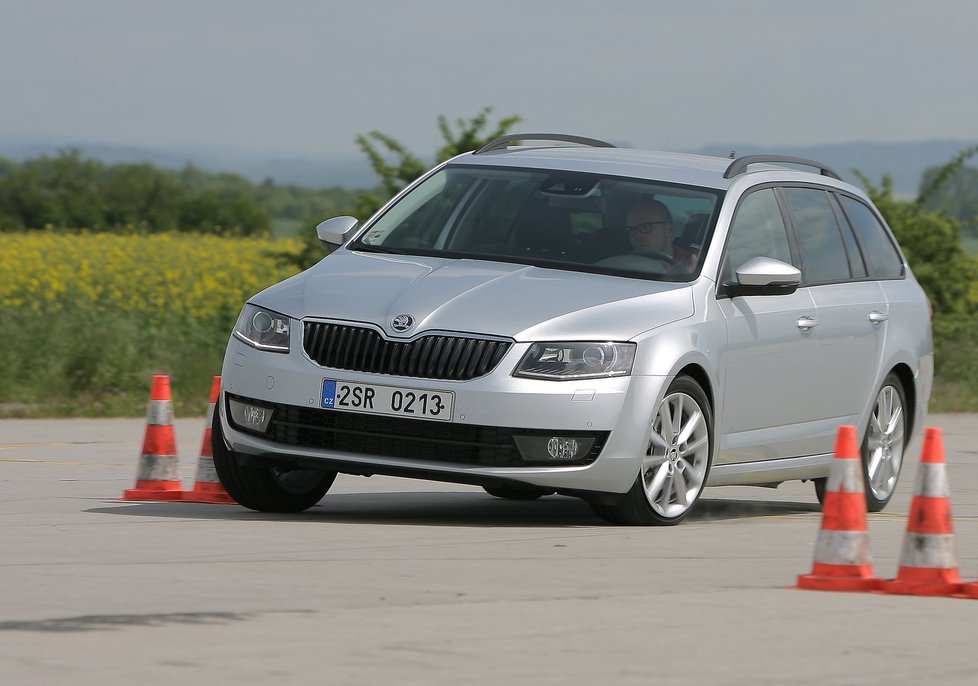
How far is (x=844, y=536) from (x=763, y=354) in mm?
2540

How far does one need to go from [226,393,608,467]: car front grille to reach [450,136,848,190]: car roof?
196cm

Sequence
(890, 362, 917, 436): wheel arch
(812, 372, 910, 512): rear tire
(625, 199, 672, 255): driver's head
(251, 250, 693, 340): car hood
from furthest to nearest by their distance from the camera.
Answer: (890, 362, 917, 436): wheel arch < (812, 372, 910, 512): rear tire < (625, 199, 672, 255): driver's head < (251, 250, 693, 340): car hood

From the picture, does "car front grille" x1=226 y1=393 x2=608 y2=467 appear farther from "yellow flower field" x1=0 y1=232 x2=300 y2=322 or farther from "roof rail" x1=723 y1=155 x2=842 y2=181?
"yellow flower field" x1=0 y1=232 x2=300 y2=322

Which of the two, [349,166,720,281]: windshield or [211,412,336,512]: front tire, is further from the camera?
[349,166,720,281]: windshield

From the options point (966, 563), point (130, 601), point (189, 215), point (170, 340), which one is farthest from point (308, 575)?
point (189, 215)

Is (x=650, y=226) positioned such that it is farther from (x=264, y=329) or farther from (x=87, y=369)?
(x=87, y=369)

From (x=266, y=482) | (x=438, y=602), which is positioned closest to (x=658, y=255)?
(x=266, y=482)

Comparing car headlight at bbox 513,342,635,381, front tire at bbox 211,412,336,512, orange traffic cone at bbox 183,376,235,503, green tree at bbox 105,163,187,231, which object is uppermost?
car headlight at bbox 513,342,635,381

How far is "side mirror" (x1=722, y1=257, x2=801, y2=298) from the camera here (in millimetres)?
9414

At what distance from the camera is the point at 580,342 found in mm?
8500

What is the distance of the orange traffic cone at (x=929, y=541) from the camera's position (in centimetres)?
709

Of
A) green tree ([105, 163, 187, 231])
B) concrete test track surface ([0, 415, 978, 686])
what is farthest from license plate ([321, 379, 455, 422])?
green tree ([105, 163, 187, 231])

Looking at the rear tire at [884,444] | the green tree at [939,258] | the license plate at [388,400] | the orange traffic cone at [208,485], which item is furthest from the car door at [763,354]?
the green tree at [939,258]

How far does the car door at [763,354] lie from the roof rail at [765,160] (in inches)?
5.9
